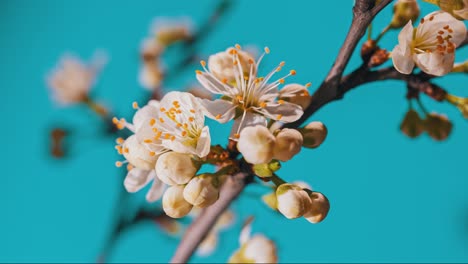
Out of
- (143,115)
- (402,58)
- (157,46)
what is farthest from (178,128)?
(157,46)

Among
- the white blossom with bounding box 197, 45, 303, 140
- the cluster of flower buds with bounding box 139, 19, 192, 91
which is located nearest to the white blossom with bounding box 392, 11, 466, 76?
the white blossom with bounding box 197, 45, 303, 140

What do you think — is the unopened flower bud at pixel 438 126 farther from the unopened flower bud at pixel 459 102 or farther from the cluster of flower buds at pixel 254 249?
the cluster of flower buds at pixel 254 249

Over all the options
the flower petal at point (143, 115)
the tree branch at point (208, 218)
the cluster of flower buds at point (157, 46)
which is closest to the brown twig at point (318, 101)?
the tree branch at point (208, 218)

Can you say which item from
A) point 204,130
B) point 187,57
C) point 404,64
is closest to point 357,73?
point 404,64

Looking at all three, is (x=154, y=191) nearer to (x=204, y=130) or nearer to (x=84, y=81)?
(x=204, y=130)

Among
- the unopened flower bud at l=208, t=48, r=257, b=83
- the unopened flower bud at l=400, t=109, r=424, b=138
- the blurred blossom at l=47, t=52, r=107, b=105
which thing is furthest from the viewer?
the blurred blossom at l=47, t=52, r=107, b=105

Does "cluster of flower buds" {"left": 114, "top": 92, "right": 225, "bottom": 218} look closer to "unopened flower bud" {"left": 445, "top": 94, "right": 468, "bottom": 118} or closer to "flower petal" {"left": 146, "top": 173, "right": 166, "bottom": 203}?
"flower petal" {"left": 146, "top": 173, "right": 166, "bottom": 203}

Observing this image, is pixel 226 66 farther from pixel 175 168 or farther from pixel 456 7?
pixel 456 7
